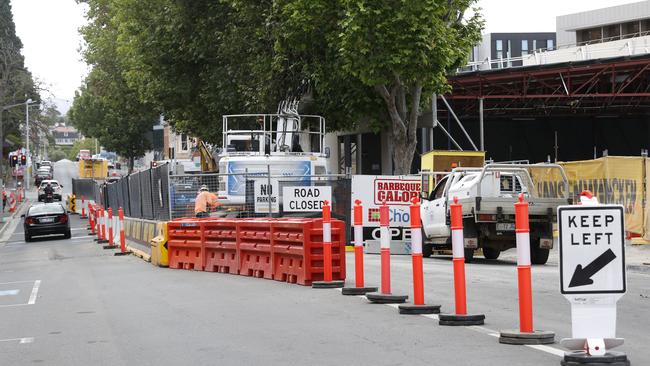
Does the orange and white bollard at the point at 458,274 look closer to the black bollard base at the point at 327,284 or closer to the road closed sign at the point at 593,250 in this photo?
the road closed sign at the point at 593,250

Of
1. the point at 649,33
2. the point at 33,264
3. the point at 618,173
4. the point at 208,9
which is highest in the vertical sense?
the point at 649,33

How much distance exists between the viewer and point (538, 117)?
60.3 m

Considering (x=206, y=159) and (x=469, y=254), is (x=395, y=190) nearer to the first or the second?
(x=469, y=254)

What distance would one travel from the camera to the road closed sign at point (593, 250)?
25.2 ft

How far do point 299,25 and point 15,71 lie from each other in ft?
170

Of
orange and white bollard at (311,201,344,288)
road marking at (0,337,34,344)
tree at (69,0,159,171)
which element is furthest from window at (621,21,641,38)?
road marking at (0,337,34,344)

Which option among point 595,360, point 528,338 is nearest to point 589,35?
point 528,338

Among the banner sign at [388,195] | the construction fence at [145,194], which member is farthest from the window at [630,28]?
the banner sign at [388,195]

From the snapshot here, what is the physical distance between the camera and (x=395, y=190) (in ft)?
85.1

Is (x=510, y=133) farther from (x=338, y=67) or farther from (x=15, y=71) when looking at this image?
(x=15, y=71)

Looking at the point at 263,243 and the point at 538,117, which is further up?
the point at 538,117

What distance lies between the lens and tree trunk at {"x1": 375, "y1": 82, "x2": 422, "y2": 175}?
34.1 metres

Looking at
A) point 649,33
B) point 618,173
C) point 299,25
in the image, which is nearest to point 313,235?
point 618,173

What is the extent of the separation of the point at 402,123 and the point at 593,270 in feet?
88.3
